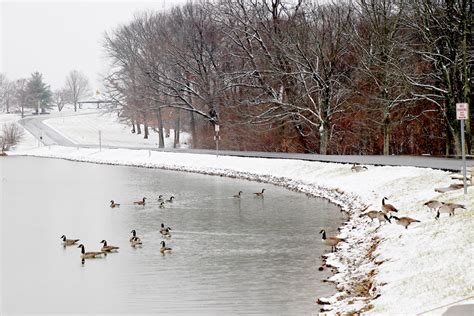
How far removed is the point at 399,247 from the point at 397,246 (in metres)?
0.19

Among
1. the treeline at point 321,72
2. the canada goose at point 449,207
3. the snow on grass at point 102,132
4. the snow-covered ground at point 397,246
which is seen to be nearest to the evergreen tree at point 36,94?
the snow on grass at point 102,132

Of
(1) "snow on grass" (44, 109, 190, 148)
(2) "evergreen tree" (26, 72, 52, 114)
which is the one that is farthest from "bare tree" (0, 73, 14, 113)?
(1) "snow on grass" (44, 109, 190, 148)

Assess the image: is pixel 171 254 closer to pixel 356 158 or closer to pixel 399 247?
pixel 399 247

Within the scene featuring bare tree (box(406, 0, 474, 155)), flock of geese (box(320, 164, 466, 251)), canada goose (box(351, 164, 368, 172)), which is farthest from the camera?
bare tree (box(406, 0, 474, 155))

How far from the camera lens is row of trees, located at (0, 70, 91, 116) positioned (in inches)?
5861

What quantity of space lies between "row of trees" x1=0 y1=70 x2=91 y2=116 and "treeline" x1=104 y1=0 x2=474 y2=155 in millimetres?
88166


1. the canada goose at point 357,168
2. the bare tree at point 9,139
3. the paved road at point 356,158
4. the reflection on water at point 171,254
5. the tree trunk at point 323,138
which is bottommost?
the reflection on water at point 171,254

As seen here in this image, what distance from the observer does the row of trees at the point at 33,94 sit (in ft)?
488

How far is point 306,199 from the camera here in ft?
101

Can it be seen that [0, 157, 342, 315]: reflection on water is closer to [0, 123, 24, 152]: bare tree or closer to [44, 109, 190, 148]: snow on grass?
[44, 109, 190, 148]: snow on grass

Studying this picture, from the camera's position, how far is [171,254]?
1880cm

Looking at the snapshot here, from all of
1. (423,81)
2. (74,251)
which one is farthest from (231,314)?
(423,81)

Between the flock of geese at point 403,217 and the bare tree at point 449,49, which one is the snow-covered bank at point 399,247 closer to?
the flock of geese at point 403,217

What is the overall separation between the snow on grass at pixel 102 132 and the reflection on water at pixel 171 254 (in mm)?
50051
